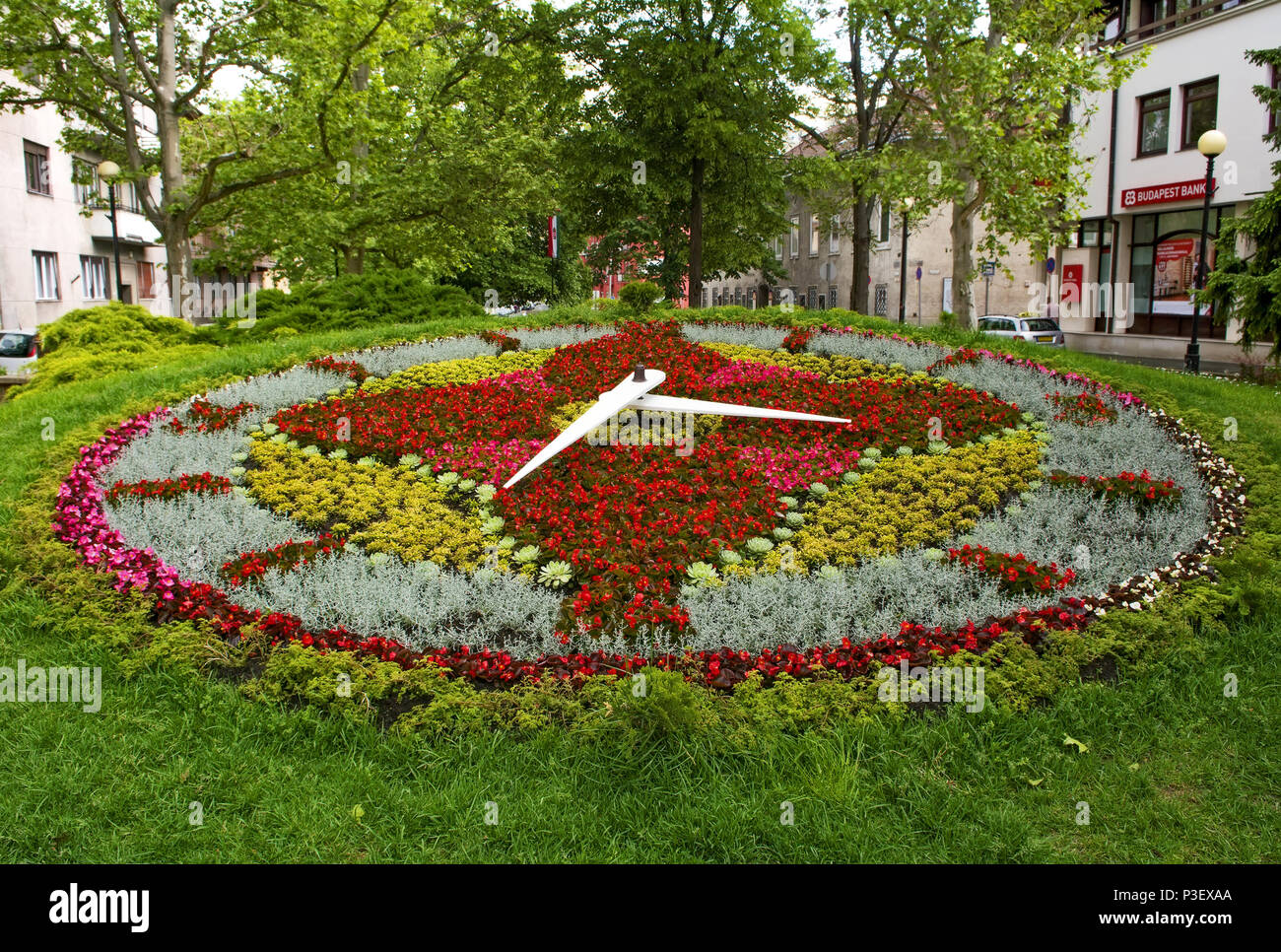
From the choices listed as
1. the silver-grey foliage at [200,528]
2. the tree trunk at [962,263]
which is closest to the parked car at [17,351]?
the silver-grey foliage at [200,528]

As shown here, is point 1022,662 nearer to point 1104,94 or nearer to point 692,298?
point 692,298

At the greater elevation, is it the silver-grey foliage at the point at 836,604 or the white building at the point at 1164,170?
the white building at the point at 1164,170

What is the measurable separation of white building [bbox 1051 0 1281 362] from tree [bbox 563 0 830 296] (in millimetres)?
8784

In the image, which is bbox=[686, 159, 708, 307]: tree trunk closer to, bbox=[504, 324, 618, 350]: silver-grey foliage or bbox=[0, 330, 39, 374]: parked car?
bbox=[504, 324, 618, 350]: silver-grey foliage

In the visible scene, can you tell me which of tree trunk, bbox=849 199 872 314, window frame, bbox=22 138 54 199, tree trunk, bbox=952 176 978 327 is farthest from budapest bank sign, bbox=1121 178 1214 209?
window frame, bbox=22 138 54 199

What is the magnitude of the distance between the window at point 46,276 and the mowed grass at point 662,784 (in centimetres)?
3473

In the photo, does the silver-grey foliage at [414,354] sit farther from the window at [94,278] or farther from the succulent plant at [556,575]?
the window at [94,278]

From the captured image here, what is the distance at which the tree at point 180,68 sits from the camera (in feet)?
67.3

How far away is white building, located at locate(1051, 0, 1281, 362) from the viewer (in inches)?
1007

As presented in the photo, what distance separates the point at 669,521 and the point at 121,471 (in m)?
5.13

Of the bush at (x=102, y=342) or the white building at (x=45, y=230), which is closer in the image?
the bush at (x=102, y=342)

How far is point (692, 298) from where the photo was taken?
24.4m

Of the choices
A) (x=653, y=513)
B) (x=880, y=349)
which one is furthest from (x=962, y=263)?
(x=653, y=513)
